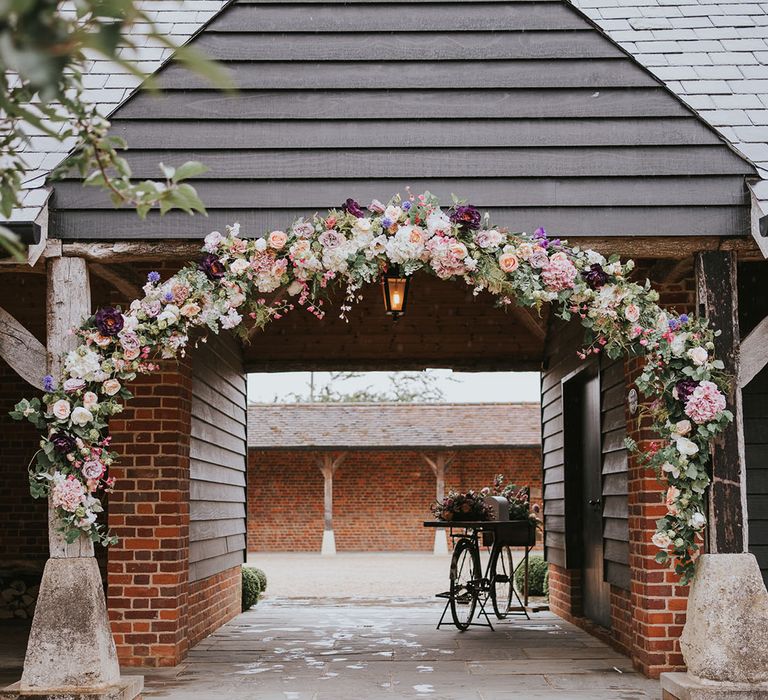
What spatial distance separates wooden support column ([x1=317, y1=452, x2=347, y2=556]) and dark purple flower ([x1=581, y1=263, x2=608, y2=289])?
1651 cm

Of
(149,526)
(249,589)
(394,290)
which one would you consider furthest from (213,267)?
(249,589)

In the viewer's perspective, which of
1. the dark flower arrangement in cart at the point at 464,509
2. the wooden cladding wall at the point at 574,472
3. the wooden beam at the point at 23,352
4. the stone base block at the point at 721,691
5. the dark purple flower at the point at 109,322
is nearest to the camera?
the stone base block at the point at 721,691

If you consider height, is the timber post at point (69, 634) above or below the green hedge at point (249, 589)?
above

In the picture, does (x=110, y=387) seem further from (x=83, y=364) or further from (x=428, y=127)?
(x=428, y=127)

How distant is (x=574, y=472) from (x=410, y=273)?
425 centimetres

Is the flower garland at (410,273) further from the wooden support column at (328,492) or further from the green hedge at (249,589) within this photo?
the wooden support column at (328,492)

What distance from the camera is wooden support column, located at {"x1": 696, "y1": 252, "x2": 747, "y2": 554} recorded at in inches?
182

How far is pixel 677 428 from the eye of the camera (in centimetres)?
459

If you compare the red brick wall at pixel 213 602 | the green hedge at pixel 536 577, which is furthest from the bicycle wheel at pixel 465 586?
the green hedge at pixel 536 577

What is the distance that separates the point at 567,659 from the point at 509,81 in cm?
378

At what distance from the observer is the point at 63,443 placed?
14.7ft

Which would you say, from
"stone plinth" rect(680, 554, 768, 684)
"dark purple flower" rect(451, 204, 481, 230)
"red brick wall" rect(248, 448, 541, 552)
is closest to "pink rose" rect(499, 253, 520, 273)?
"dark purple flower" rect(451, 204, 481, 230)

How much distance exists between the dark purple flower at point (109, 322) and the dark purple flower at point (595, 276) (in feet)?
7.62

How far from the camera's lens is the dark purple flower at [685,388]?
4574mm
